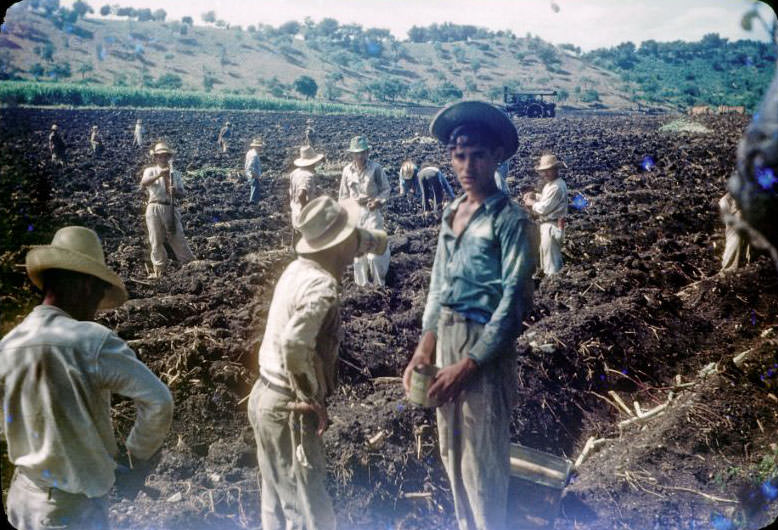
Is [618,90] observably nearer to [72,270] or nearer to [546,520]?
[546,520]

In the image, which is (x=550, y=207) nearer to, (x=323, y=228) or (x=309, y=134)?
(x=309, y=134)

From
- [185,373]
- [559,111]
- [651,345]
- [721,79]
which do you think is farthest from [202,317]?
[721,79]

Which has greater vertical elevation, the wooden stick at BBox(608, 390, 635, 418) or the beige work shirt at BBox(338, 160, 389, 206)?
the beige work shirt at BBox(338, 160, 389, 206)

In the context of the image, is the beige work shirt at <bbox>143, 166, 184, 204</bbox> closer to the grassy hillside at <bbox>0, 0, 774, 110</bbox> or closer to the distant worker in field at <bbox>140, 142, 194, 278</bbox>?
the distant worker in field at <bbox>140, 142, 194, 278</bbox>

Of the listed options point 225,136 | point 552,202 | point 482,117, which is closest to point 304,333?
point 482,117

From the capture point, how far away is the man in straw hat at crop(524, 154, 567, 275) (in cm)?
525

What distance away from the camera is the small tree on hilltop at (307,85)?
537cm

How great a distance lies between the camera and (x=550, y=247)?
6109mm

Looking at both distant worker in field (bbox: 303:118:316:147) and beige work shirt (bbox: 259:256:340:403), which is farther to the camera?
distant worker in field (bbox: 303:118:316:147)

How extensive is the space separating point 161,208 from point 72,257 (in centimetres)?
457

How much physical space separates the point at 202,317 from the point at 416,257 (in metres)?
2.31

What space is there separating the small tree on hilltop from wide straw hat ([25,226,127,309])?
9.81 ft

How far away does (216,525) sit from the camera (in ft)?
13.4

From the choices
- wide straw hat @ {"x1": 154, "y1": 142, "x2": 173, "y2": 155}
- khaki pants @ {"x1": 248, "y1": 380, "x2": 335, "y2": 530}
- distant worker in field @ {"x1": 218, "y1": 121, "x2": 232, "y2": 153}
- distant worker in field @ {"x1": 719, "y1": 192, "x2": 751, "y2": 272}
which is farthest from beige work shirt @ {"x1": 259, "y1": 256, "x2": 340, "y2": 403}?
distant worker in field @ {"x1": 719, "y1": 192, "x2": 751, "y2": 272}
